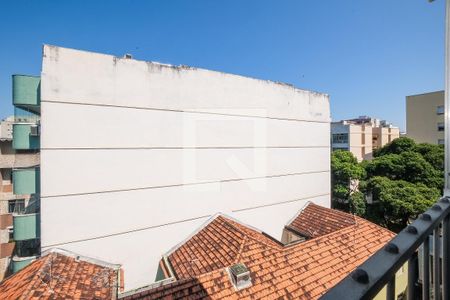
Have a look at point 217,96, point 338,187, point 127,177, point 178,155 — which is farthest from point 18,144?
point 338,187

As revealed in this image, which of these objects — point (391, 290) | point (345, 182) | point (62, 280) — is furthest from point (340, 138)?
point (391, 290)

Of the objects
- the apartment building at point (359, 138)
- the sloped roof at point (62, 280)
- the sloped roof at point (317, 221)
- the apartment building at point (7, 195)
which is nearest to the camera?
the sloped roof at point (62, 280)

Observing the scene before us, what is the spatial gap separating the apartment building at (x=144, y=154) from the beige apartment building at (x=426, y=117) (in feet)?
72.5

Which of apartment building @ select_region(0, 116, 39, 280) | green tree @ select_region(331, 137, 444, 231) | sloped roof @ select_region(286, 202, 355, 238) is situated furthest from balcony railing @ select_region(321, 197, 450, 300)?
green tree @ select_region(331, 137, 444, 231)

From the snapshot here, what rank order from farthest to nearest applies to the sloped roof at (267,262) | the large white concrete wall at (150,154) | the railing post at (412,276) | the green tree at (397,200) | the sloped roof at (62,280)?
the green tree at (397,200) < the large white concrete wall at (150,154) < the sloped roof at (267,262) < the sloped roof at (62,280) < the railing post at (412,276)

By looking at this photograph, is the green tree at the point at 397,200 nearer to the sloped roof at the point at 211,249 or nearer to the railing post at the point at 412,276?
the sloped roof at the point at 211,249

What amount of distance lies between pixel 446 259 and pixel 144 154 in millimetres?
6610

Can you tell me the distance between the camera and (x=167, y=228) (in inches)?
285

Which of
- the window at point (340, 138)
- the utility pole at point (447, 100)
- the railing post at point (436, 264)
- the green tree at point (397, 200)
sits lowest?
the green tree at point (397, 200)

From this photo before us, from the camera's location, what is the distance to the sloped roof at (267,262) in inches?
194

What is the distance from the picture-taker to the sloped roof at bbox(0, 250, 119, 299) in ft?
14.7

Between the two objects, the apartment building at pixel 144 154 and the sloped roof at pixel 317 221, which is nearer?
the apartment building at pixel 144 154

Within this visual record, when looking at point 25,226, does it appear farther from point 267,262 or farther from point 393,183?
point 393,183

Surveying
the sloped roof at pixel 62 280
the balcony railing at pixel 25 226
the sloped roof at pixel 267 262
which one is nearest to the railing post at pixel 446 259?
the sloped roof at pixel 267 262
